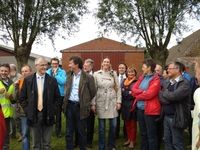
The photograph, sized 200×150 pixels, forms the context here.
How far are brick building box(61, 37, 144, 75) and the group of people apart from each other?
1121 inches

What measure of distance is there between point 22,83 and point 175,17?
38.1 feet

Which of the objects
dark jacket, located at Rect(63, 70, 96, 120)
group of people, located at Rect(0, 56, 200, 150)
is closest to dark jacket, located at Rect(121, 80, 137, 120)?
group of people, located at Rect(0, 56, 200, 150)

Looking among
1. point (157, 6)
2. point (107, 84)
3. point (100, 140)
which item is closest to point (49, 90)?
point (107, 84)

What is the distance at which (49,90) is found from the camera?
4.13 meters

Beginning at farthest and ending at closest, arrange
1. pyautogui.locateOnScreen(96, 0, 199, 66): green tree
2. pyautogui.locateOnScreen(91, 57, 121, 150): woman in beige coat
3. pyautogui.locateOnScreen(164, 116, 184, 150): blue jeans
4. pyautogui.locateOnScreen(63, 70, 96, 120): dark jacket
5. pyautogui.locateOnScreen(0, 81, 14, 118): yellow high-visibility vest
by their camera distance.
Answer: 1. pyautogui.locateOnScreen(96, 0, 199, 66): green tree
2. pyautogui.locateOnScreen(91, 57, 121, 150): woman in beige coat
3. pyautogui.locateOnScreen(63, 70, 96, 120): dark jacket
4. pyautogui.locateOnScreen(0, 81, 14, 118): yellow high-visibility vest
5. pyautogui.locateOnScreen(164, 116, 184, 150): blue jeans

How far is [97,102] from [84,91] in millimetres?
598

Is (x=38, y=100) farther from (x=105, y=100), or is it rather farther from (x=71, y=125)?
(x=105, y=100)

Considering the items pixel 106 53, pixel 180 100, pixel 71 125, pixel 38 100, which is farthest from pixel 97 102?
pixel 106 53

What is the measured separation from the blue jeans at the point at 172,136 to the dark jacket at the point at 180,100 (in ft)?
0.52

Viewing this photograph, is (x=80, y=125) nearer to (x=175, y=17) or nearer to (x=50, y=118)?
(x=50, y=118)

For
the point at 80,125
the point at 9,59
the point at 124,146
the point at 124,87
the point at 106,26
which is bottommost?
the point at 124,146

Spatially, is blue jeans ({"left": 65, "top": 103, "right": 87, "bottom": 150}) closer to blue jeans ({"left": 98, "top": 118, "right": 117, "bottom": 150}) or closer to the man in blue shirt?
the man in blue shirt

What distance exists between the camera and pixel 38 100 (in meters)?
4.07

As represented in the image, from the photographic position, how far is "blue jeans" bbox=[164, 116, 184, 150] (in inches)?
156
